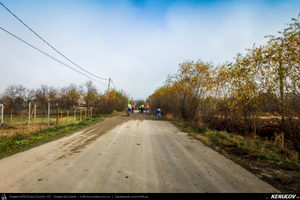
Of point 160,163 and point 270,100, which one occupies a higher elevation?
point 270,100

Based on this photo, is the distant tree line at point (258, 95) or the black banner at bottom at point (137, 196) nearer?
the black banner at bottom at point (137, 196)

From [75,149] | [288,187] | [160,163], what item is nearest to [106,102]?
[75,149]

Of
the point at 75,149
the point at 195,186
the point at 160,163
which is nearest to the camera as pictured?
the point at 195,186

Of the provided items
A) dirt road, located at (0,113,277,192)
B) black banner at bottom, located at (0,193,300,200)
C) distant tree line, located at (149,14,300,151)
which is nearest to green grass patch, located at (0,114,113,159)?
dirt road, located at (0,113,277,192)

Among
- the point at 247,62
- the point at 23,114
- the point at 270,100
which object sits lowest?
the point at 23,114

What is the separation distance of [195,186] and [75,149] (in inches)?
189

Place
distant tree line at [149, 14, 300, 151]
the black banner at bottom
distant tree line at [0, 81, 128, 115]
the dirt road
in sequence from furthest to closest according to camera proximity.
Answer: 1. distant tree line at [0, 81, 128, 115]
2. distant tree line at [149, 14, 300, 151]
3. the dirt road
4. the black banner at bottom

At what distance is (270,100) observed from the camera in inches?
272

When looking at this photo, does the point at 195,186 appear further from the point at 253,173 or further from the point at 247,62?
the point at 247,62

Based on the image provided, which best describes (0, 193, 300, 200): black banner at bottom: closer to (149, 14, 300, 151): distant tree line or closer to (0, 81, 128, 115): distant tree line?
(149, 14, 300, 151): distant tree line

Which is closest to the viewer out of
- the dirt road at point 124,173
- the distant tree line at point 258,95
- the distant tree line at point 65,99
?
the dirt road at point 124,173

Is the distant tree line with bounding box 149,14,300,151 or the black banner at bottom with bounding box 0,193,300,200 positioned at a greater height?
the distant tree line with bounding box 149,14,300,151

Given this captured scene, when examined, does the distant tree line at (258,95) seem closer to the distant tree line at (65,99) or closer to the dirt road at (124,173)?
the dirt road at (124,173)

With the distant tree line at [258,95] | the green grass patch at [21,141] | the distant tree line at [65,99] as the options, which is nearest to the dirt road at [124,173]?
the green grass patch at [21,141]
